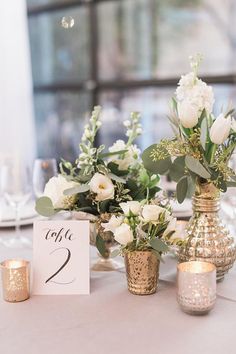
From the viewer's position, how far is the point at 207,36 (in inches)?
112

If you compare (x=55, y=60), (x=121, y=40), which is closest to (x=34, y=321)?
(x=121, y=40)

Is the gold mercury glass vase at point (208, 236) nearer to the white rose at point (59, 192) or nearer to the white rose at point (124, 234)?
the white rose at point (124, 234)

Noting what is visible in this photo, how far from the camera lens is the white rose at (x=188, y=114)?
0.97m

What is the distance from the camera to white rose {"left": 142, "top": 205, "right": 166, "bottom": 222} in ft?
3.10

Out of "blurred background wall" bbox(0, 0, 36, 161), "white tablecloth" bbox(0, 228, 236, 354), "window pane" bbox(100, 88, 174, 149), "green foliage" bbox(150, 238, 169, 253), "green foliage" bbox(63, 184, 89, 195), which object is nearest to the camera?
"white tablecloth" bbox(0, 228, 236, 354)

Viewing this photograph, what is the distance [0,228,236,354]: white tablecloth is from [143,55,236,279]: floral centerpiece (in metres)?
0.10

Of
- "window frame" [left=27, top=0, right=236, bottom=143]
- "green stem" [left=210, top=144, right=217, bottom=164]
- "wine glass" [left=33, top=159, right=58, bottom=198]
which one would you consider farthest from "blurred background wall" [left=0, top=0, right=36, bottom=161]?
"green stem" [left=210, top=144, right=217, bottom=164]


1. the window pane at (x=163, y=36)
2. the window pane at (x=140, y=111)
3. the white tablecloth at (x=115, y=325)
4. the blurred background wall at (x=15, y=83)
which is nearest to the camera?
the white tablecloth at (x=115, y=325)

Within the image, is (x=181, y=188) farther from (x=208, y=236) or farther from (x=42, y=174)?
(x=42, y=174)

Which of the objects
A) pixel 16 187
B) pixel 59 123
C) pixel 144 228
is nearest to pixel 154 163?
pixel 144 228

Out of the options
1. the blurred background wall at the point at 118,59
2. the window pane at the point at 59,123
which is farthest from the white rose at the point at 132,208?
the window pane at the point at 59,123

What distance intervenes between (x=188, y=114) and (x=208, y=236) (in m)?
0.26

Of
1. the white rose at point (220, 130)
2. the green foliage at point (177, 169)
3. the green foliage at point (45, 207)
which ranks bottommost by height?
the green foliage at point (45, 207)

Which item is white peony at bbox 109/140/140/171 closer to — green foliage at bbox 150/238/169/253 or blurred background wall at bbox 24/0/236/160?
green foliage at bbox 150/238/169/253
